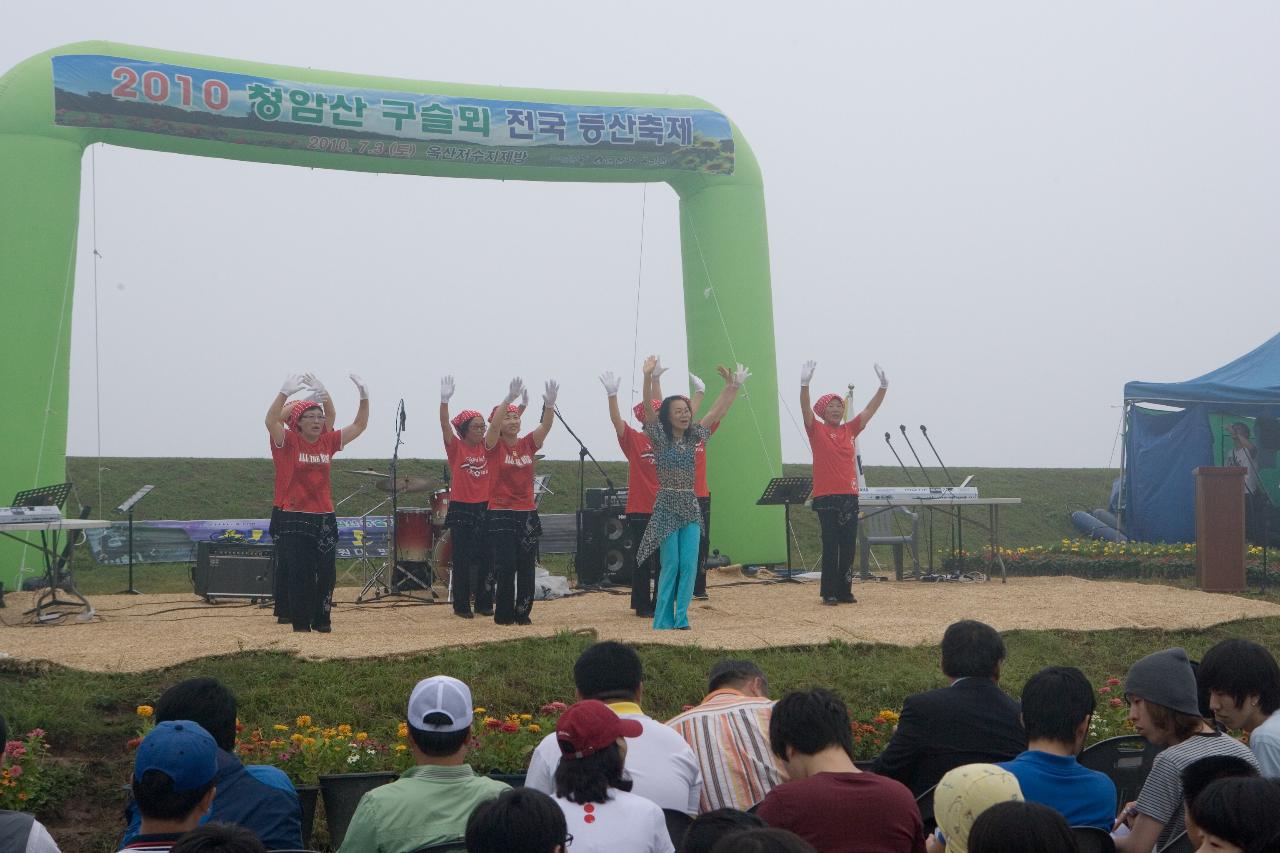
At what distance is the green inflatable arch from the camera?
11.1 meters

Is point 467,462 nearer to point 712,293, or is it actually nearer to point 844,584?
point 844,584

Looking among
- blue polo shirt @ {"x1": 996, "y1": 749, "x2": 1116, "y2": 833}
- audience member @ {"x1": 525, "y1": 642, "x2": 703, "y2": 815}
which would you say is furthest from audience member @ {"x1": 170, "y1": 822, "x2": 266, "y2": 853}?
blue polo shirt @ {"x1": 996, "y1": 749, "x2": 1116, "y2": 833}

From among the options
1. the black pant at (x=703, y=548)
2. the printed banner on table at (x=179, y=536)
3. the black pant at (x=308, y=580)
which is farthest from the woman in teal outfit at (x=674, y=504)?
the printed banner on table at (x=179, y=536)

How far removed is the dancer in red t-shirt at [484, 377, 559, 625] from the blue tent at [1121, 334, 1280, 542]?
29.5 feet

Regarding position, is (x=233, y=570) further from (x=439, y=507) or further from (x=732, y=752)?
(x=732, y=752)

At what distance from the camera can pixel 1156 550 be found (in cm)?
1422

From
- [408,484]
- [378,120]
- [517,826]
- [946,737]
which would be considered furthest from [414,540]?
[517,826]

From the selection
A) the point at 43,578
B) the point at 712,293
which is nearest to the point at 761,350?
the point at 712,293

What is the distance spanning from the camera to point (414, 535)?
1131 centimetres

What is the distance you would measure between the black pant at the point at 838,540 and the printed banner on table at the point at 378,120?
15.1ft

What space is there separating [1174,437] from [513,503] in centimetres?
1013

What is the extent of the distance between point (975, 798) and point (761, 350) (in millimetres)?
10842

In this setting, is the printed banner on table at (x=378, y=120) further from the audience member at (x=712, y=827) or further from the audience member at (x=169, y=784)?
the audience member at (x=712, y=827)

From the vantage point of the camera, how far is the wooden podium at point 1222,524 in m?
10.9
